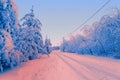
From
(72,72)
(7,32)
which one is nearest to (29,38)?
(7,32)

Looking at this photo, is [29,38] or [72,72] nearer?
[72,72]

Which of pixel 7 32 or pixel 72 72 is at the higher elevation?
pixel 7 32

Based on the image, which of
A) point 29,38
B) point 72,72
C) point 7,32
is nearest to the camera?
point 72,72

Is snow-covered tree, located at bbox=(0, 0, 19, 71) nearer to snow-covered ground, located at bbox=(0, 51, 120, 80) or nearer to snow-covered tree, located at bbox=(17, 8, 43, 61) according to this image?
snow-covered ground, located at bbox=(0, 51, 120, 80)

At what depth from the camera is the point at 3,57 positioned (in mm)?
17250

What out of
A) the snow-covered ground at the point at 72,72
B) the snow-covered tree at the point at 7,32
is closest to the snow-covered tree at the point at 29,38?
the snow-covered tree at the point at 7,32

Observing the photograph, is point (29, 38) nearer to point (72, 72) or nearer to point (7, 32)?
point (7, 32)

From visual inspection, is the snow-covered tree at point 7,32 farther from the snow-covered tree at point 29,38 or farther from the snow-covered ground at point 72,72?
the snow-covered tree at point 29,38

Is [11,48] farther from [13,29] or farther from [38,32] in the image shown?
[38,32]

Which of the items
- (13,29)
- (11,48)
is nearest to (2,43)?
(11,48)

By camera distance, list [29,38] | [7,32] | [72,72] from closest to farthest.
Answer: [72,72]
[7,32]
[29,38]

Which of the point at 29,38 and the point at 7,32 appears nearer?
the point at 7,32

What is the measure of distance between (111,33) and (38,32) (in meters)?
15.2

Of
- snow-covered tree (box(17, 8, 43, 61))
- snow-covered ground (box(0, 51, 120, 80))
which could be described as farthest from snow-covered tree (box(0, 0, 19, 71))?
snow-covered tree (box(17, 8, 43, 61))
